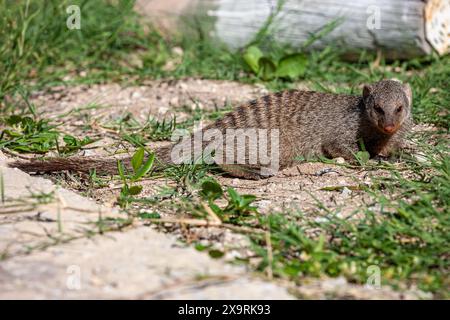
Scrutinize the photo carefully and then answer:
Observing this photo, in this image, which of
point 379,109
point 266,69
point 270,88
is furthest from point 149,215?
point 266,69

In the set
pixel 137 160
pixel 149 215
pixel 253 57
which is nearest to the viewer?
pixel 149 215

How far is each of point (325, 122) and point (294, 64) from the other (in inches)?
31.7

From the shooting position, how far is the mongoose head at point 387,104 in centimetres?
285

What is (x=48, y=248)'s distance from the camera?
1979 mm

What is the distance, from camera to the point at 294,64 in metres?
3.79

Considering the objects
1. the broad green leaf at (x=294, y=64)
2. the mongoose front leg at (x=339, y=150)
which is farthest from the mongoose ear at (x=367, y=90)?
the broad green leaf at (x=294, y=64)

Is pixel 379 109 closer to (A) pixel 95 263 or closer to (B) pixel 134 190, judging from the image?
(B) pixel 134 190

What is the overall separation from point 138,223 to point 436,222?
91 cm

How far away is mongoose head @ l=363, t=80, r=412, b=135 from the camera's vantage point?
285 cm

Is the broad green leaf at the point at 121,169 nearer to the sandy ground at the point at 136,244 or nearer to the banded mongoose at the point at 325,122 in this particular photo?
the sandy ground at the point at 136,244

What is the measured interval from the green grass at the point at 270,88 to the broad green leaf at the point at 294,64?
16 mm

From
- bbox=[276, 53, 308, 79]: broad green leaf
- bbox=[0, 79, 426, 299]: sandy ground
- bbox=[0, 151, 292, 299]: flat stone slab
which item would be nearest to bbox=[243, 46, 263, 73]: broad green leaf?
bbox=[276, 53, 308, 79]: broad green leaf
